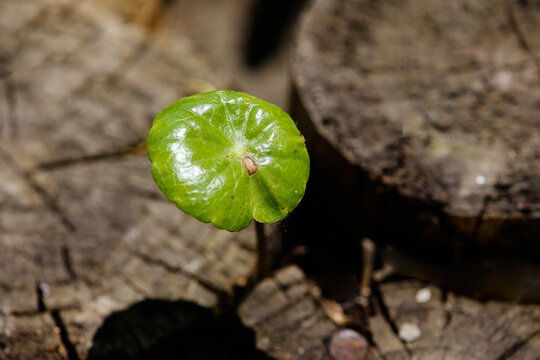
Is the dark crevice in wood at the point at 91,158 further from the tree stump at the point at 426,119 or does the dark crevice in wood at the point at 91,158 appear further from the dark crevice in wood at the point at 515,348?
the dark crevice in wood at the point at 515,348

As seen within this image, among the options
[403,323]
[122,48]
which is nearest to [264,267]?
[403,323]

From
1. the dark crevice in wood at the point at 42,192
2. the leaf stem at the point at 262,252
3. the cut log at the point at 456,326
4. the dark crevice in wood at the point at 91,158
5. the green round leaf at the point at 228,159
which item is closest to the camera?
the green round leaf at the point at 228,159

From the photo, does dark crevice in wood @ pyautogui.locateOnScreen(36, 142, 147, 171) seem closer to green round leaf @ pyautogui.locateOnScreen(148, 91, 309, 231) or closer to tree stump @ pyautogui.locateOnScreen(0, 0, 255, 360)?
tree stump @ pyautogui.locateOnScreen(0, 0, 255, 360)

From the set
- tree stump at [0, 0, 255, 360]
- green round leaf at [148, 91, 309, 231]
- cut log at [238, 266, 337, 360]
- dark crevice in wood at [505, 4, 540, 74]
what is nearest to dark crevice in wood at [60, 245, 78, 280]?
tree stump at [0, 0, 255, 360]

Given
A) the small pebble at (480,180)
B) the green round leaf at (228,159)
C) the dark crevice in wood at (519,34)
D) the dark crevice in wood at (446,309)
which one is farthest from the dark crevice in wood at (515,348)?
the dark crevice in wood at (519,34)

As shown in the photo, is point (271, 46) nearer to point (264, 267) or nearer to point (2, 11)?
point (2, 11)
